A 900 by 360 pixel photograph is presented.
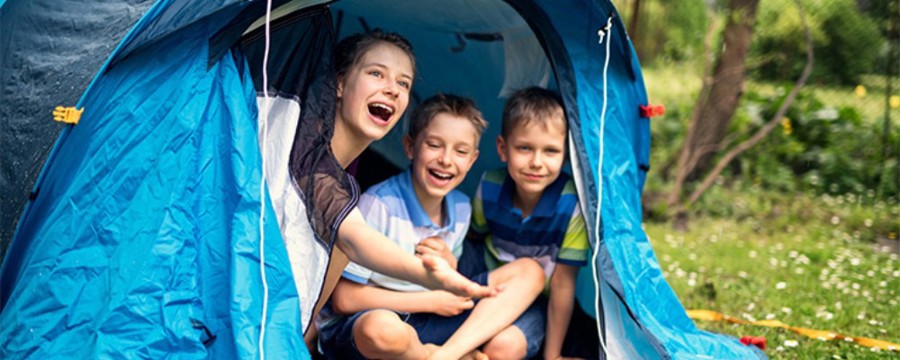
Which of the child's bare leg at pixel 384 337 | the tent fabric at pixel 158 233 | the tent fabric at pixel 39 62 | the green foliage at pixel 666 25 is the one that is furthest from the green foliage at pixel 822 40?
the tent fabric at pixel 158 233

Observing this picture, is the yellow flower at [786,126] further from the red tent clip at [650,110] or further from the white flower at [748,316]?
the red tent clip at [650,110]

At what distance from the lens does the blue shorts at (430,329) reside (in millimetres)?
2932

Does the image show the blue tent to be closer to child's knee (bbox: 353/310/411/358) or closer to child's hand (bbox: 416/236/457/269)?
child's knee (bbox: 353/310/411/358)

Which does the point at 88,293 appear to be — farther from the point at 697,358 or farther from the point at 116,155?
the point at 697,358

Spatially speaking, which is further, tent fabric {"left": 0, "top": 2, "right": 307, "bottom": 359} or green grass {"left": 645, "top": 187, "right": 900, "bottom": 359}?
green grass {"left": 645, "top": 187, "right": 900, "bottom": 359}

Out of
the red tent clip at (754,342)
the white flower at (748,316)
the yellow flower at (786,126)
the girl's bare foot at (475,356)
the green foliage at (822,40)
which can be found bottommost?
the girl's bare foot at (475,356)

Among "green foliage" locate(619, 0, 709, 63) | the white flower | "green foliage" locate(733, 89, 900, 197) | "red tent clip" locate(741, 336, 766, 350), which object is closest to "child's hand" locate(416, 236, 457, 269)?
"red tent clip" locate(741, 336, 766, 350)

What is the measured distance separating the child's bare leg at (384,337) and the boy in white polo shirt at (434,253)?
66 mm

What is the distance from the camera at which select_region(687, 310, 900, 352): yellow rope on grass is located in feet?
11.5

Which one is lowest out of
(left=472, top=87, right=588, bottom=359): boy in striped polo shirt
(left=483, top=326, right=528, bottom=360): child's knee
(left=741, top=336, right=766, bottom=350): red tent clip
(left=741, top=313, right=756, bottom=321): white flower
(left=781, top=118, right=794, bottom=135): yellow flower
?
(left=483, top=326, right=528, bottom=360): child's knee

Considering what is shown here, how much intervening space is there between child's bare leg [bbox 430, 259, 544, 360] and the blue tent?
0.90 feet

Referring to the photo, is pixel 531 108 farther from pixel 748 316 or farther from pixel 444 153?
pixel 748 316

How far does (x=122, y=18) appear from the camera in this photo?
2.96 meters

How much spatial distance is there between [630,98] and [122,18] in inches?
64.6
